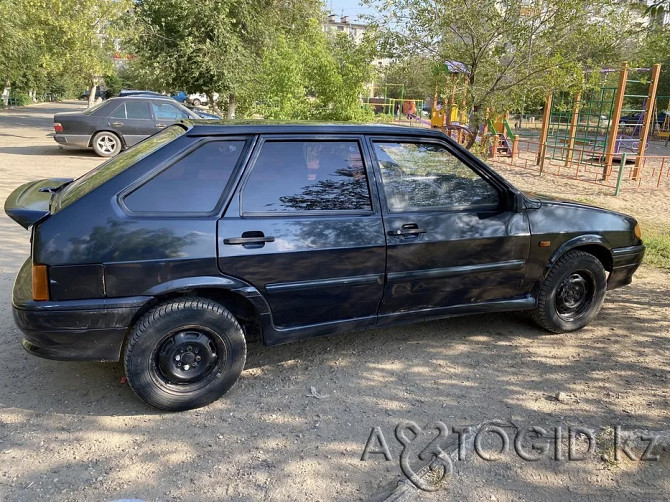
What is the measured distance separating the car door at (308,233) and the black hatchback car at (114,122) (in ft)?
37.0

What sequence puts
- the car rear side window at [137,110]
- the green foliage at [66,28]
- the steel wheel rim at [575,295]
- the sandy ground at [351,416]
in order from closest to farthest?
the sandy ground at [351,416], the steel wheel rim at [575,295], the car rear side window at [137,110], the green foliage at [66,28]

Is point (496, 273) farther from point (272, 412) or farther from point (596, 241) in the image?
point (272, 412)

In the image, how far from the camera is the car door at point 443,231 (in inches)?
142

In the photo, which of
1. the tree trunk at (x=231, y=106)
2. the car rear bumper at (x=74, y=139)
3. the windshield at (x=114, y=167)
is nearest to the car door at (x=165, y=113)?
the car rear bumper at (x=74, y=139)

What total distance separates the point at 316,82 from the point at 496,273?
20.5ft

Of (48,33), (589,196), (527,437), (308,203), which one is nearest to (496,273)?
(527,437)

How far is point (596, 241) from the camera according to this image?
4.27 metres

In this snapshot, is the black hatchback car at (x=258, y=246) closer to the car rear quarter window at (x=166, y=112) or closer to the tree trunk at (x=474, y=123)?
the tree trunk at (x=474, y=123)

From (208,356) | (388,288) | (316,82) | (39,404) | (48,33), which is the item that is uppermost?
(48,33)

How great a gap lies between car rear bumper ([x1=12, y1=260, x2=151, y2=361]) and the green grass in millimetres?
6294

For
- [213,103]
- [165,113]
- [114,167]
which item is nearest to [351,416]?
[114,167]

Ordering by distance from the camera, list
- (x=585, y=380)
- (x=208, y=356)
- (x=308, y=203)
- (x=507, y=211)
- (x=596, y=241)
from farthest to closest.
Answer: (x=596, y=241), (x=507, y=211), (x=585, y=380), (x=308, y=203), (x=208, y=356)

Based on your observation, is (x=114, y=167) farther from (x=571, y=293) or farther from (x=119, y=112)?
(x=119, y=112)

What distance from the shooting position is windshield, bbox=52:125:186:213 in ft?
10.2
